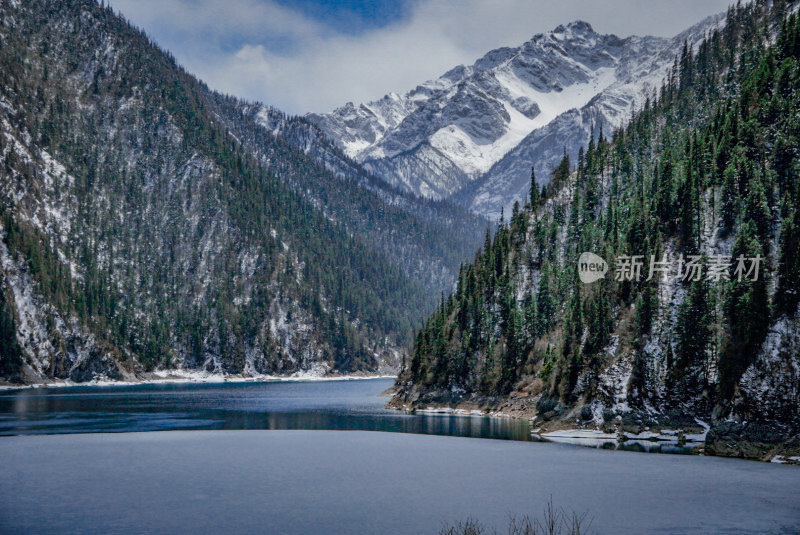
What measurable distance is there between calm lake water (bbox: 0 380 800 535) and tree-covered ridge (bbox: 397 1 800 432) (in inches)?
504

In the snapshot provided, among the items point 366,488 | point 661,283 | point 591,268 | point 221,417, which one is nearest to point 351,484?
point 366,488

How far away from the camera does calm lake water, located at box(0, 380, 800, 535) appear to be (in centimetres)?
3853

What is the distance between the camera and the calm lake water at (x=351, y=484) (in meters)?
38.5

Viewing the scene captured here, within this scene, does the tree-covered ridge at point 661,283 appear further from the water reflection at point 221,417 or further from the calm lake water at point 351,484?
the calm lake water at point 351,484

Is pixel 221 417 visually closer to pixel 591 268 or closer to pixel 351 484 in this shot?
pixel 351 484

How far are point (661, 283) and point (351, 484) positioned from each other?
180ft

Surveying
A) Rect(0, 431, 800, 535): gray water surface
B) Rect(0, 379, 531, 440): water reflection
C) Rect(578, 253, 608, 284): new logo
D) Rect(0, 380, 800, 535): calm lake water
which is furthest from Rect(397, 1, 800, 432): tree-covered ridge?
Rect(0, 431, 800, 535): gray water surface

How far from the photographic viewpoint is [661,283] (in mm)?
86875

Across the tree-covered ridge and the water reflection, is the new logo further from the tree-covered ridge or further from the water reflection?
the water reflection

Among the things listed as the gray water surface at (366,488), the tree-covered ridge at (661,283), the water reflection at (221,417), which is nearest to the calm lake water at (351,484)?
the gray water surface at (366,488)

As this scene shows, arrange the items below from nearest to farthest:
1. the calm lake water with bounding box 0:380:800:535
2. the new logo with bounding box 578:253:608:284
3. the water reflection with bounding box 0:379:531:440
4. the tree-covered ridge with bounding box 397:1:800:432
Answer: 1. the calm lake water with bounding box 0:380:800:535
2. the tree-covered ridge with bounding box 397:1:800:432
3. the water reflection with bounding box 0:379:531:440
4. the new logo with bounding box 578:253:608:284

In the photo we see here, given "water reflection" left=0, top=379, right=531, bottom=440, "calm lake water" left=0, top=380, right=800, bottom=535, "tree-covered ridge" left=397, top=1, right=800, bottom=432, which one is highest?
"tree-covered ridge" left=397, top=1, right=800, bottom=432

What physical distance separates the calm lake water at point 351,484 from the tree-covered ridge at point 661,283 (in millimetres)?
12795

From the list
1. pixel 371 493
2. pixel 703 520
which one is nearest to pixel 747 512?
pixel 703 520
